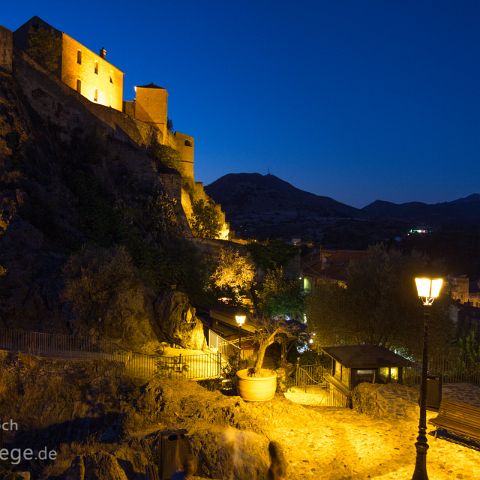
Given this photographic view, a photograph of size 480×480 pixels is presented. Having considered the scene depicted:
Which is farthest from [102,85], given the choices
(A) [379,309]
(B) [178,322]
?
(A) [379,309]

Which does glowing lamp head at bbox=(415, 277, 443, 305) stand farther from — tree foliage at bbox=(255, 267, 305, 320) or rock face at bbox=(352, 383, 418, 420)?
tree foliage at bbox=(255, 267, 305, 320)

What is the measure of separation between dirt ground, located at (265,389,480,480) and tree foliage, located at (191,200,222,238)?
120ft

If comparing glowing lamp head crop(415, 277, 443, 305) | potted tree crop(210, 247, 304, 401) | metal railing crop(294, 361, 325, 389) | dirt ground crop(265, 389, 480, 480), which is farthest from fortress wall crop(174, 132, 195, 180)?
glowing lamp head crop(415, 277, 443, 305)

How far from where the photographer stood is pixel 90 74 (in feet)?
155

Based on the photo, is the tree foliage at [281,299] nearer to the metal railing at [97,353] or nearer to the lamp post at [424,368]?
the metal railing at [97,353]

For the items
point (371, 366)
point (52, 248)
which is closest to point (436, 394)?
point (371, 366)

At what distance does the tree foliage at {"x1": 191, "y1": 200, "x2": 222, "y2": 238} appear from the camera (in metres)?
48.8

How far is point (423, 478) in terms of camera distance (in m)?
8.62

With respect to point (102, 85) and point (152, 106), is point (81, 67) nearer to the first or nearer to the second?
point (102, 85)

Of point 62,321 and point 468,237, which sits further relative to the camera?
point 468,237

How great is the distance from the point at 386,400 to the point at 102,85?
46.4 metres

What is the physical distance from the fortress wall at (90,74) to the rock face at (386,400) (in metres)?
40.4

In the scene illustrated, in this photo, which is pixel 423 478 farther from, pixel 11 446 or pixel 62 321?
pixel 62 321

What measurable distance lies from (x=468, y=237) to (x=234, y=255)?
258 ft
